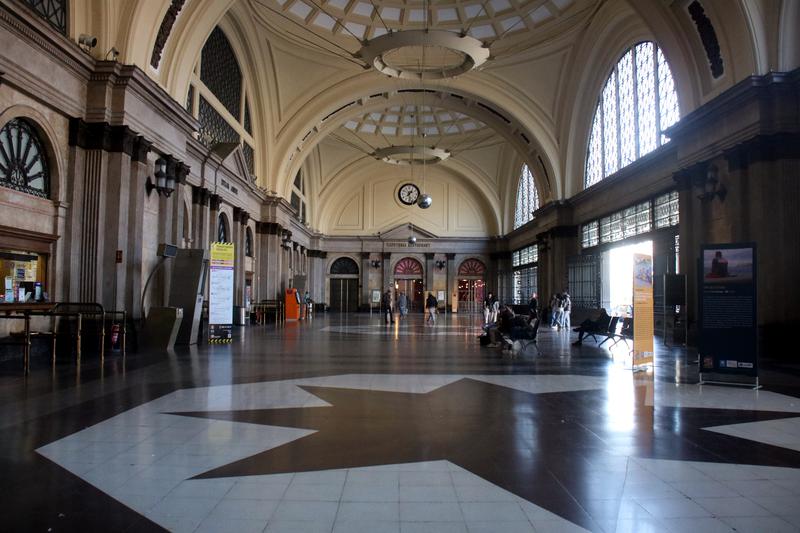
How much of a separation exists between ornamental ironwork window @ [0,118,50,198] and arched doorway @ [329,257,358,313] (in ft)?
91.8

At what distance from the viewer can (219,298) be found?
12.1 m

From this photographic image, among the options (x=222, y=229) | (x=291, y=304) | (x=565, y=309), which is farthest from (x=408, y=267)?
(x=222, y=229)

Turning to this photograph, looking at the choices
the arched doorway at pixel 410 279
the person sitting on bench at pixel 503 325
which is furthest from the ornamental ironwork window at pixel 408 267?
the person sitting on bench at pixel 503 325

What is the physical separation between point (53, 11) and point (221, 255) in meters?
5.51

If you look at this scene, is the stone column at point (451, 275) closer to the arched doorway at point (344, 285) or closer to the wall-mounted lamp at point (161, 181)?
the arched doorway at point (344, 285)

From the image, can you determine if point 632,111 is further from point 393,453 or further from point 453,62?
point 393,453

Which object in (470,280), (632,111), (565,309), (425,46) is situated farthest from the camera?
(470,280)

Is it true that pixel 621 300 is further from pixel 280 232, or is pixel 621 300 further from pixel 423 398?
pixel 423 398

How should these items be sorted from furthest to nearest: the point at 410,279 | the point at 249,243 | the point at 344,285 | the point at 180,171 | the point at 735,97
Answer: the point at 410,279, the point at 344,285, the point at 249,243, the point at 180,171, the point at 735,97

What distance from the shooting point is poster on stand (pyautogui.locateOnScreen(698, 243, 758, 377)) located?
6762mm

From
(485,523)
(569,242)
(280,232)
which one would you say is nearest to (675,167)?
(569,242)

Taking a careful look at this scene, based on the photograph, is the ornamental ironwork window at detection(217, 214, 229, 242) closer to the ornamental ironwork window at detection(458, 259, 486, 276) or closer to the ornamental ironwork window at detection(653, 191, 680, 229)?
the ornamental ironwork window at detection(653, 191, 680, 229)

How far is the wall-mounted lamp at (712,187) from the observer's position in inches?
440

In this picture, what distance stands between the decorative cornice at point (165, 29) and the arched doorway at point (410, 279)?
26.5 m
